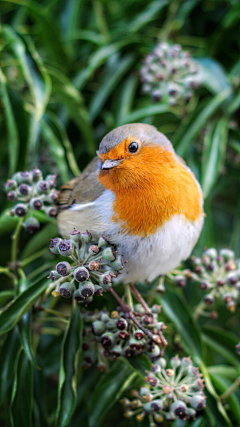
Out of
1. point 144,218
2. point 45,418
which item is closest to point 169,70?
point 144,218

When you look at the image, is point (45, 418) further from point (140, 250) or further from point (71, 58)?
point (71, 58)

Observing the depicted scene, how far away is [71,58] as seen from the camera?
287cm

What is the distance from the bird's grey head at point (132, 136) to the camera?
162cm

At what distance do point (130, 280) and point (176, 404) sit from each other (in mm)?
526

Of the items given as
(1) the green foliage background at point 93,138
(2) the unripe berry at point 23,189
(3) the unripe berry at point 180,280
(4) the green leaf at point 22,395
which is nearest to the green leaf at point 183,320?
(1) the green foliage background at point 93,138

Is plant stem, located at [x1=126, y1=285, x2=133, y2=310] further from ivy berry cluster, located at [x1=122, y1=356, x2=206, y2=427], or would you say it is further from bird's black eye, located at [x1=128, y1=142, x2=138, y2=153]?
bird's black eye, located at [x1=128, y1=142, x2=138, y2=153]

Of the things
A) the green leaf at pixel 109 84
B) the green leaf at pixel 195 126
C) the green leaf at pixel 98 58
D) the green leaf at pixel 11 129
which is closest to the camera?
the green leaf at pixel 11 129

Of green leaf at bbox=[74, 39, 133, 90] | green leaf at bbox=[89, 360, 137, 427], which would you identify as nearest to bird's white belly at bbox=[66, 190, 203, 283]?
green leaf at bbox=[89, 360, 137, 427]

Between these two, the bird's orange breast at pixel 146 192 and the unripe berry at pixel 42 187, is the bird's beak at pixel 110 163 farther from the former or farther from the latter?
the unripe berry at pixel 42 187

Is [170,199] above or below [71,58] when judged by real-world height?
below

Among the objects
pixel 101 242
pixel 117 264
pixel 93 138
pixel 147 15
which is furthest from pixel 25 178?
pixel 147 15

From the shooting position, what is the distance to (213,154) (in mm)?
2201

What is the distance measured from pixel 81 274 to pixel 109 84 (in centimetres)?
172

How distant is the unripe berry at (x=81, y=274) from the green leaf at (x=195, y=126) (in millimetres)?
→ 1133
